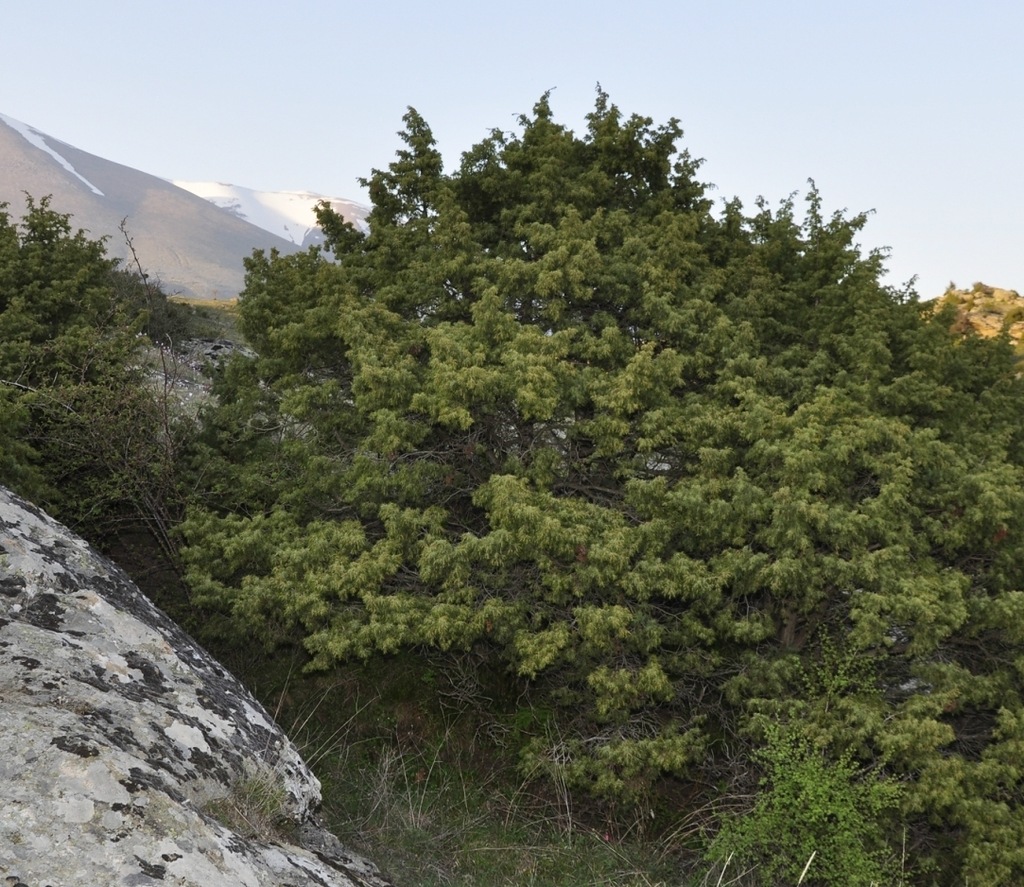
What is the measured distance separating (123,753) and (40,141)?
190369 millimetres

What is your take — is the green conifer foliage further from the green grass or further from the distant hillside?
the distant hillside

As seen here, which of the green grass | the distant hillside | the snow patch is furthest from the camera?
the snow patch

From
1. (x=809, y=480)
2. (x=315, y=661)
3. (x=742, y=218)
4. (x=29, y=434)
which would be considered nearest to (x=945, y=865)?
(x=809, y=480)

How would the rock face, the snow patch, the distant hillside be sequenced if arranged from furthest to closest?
the snow patch → the distant hillside → the rock face

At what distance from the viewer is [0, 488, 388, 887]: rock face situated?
2.99 metres

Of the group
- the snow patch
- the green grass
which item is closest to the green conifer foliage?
the green grass

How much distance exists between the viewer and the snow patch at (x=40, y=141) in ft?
476

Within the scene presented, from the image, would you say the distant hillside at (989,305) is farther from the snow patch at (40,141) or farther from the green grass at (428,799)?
the snow patch at (40,141)

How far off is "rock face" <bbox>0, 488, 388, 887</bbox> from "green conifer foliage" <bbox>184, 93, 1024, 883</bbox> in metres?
3.13

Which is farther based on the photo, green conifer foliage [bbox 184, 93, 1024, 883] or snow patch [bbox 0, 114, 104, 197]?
snow patch [bbox 0, 114, 104, 197]

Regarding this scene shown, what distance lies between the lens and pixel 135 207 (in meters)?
138

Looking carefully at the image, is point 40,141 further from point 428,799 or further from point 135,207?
point 428,799

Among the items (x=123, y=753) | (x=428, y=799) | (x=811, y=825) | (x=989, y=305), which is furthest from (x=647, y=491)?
(x=989, y=305)

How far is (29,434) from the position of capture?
34.7 feet
